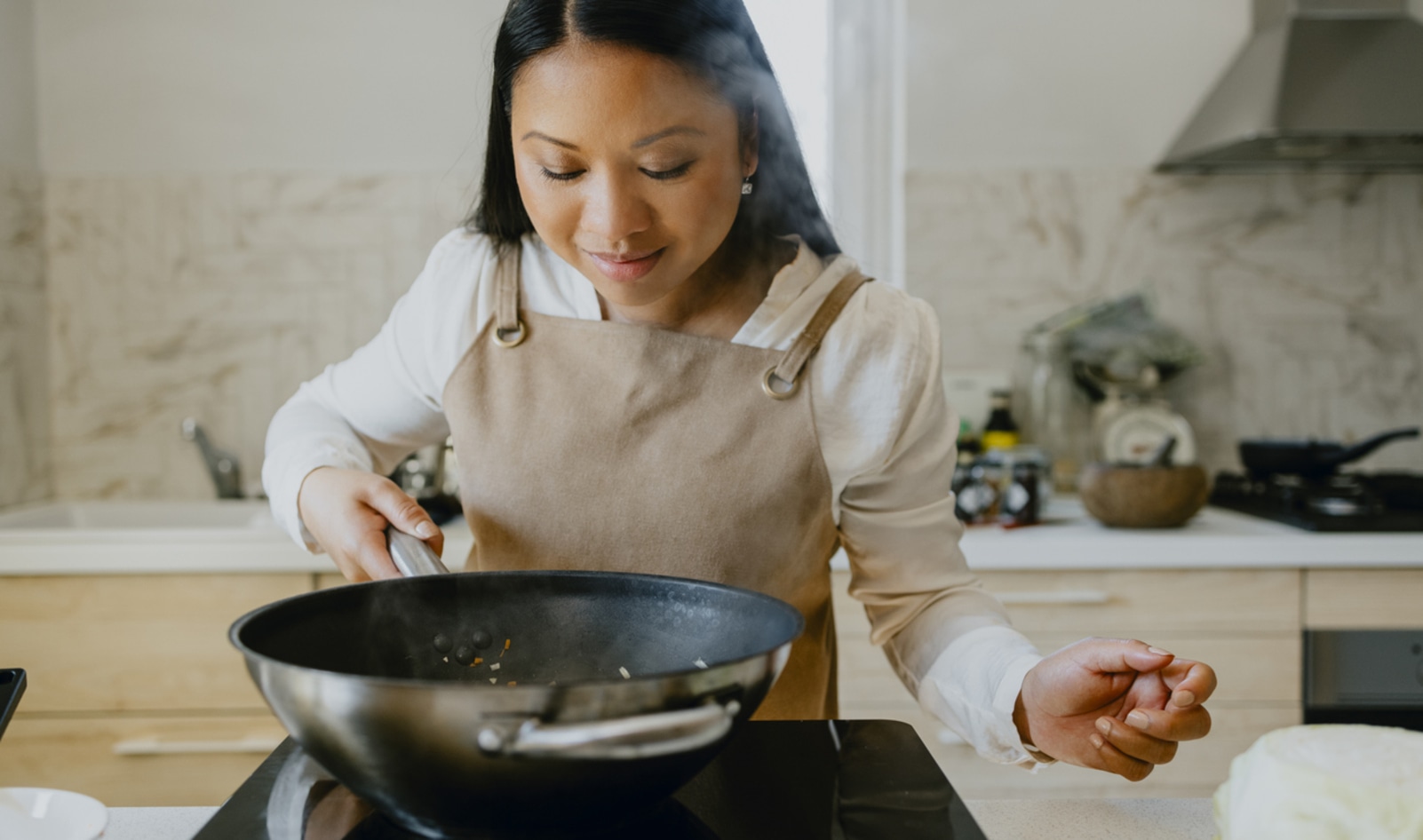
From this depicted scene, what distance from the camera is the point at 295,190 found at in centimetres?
229

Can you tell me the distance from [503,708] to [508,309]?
646 millimetres

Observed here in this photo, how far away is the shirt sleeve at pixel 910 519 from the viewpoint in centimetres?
96

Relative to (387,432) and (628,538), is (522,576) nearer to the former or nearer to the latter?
(628,538)

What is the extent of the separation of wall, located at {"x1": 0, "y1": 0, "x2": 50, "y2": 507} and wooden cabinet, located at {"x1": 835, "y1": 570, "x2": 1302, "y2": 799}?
1.70m

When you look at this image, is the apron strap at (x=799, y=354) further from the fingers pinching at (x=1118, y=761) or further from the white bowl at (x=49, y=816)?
the white bowl at (x=49, y=816)

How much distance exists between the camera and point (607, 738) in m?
0.41

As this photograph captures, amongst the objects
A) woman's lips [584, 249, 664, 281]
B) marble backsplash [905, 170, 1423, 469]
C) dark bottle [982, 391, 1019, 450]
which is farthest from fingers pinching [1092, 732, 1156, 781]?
marble backsplash [905, 170, 1423, 469]

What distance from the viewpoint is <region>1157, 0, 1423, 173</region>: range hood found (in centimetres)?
194

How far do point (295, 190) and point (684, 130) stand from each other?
1.75 meters

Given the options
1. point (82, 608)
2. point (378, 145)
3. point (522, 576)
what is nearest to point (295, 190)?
point (378, 145)

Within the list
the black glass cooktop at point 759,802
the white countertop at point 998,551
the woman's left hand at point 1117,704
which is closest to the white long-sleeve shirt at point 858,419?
the woman's left hand at point 1117,704

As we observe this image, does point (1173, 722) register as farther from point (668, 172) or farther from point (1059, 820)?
point (668, 172)

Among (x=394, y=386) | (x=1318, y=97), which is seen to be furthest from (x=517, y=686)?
(x=1318, y=97)

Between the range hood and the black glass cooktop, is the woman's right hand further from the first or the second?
the range hood
